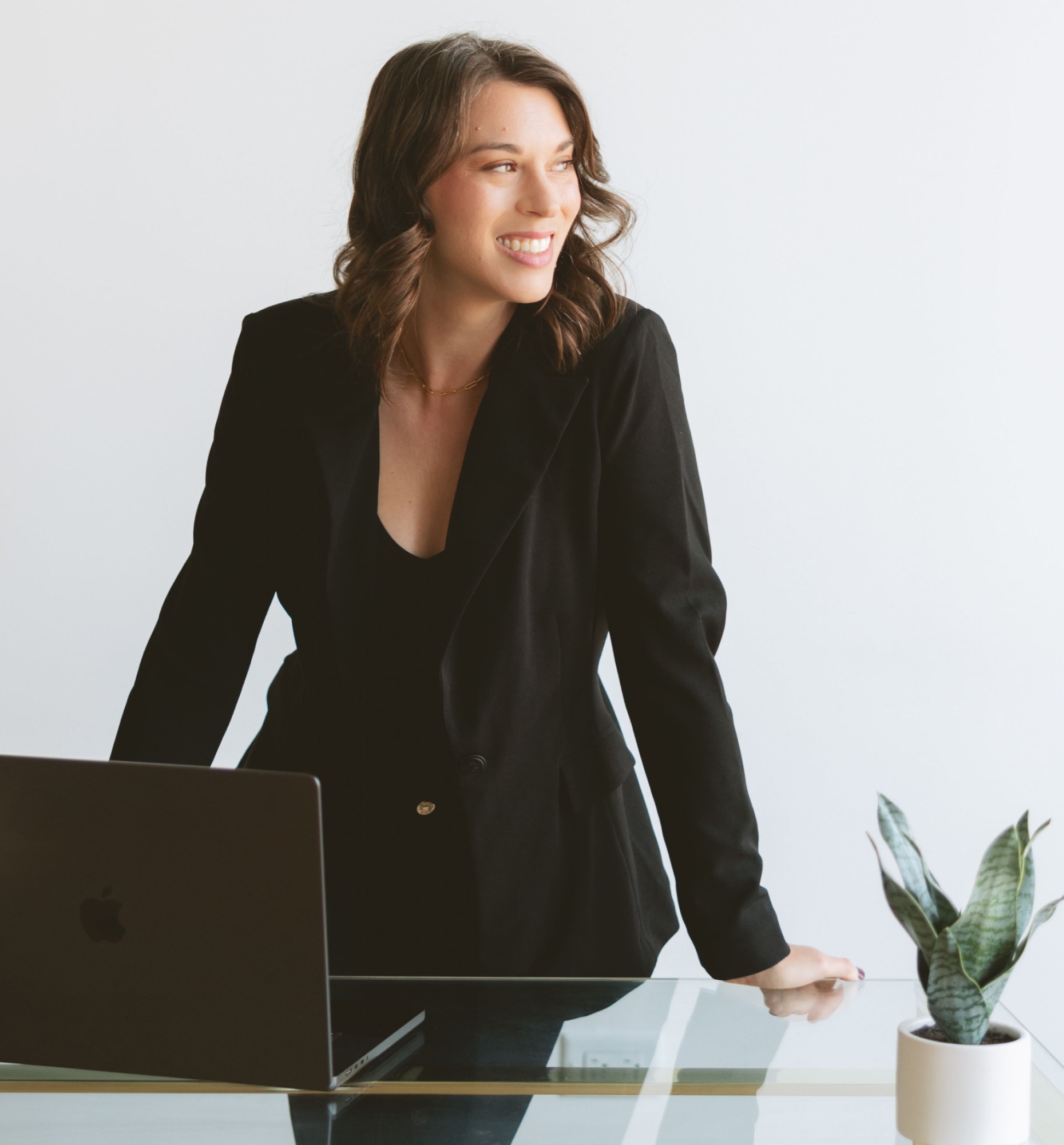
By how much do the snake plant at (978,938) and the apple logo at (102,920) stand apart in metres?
0.70

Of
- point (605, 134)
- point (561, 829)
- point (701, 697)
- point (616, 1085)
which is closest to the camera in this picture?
point (616, 1085)

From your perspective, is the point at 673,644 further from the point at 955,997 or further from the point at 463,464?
the point at 955,997

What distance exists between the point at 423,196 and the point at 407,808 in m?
0.87

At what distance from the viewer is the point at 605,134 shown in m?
3.01

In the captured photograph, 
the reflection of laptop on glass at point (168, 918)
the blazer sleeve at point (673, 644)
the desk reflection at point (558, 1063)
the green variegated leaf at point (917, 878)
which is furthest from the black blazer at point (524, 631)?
the reflection of laptop on glass at point (168, 918)

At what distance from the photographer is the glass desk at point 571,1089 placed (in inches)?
48.1

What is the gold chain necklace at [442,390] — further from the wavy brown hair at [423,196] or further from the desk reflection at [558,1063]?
the desk reflection at [558,1063]

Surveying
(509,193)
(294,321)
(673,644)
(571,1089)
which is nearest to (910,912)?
(571,1089)

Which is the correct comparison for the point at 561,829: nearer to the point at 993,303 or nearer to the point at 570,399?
the point at 570,399

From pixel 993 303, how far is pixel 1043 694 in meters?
0.98

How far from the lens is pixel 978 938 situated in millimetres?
1131

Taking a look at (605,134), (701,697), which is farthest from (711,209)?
(701,697)

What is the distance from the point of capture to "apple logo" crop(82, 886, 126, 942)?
3.87 ft

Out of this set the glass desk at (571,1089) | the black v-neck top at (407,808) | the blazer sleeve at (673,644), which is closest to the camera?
the glass desk at (571,1089)
